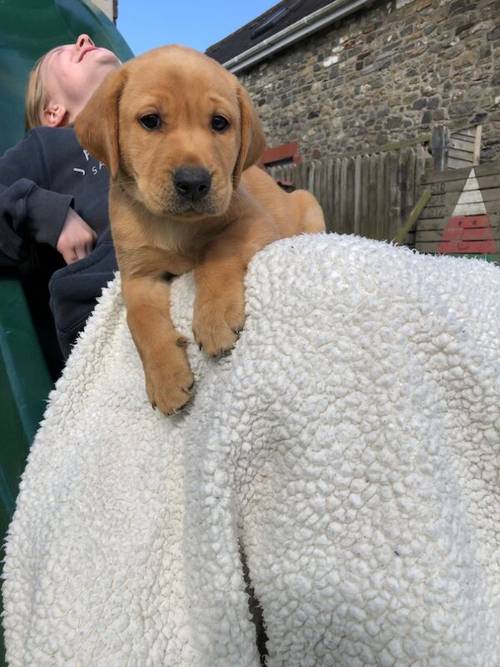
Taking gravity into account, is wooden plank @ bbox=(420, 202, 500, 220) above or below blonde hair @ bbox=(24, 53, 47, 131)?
below

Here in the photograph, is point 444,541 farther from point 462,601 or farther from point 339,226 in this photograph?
point 339,226

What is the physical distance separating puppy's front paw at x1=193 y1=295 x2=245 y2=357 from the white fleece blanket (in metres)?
0.02

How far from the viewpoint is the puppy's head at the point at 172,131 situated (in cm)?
128

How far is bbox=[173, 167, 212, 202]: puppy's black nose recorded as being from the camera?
4.07 ft

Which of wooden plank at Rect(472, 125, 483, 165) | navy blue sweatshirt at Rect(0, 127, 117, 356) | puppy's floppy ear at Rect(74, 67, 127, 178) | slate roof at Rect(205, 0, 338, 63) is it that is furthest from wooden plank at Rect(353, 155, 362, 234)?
puppy's floppy ear at Rect(74, 67, 127, 178)

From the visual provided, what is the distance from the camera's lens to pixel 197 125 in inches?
54.0

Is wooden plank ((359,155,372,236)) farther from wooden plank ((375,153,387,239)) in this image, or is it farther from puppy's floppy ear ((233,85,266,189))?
puppy's floppy ear ((233,85,266,189))

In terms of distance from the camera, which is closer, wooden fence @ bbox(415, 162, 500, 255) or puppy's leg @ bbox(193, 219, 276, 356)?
puppy's leg @ bbox(193, 219, 276, 356)

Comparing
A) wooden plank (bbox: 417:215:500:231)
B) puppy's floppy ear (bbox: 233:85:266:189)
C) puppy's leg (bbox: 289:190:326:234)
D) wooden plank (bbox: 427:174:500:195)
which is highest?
puppy's floppy ear (bbox: 233:85:266:189)

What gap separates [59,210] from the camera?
1.73 m

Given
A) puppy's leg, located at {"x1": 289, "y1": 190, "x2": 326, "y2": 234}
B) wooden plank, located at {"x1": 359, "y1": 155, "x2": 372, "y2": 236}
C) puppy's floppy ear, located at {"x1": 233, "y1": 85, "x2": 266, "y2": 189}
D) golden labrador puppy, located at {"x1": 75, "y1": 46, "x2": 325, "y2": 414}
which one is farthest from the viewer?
wooden plank, located at {"x1": 359, "y1": 155, "x2": 372, "y2": 236}

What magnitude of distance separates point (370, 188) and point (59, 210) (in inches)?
264

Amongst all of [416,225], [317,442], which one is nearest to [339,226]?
[416,225]

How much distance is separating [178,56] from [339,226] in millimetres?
7183
